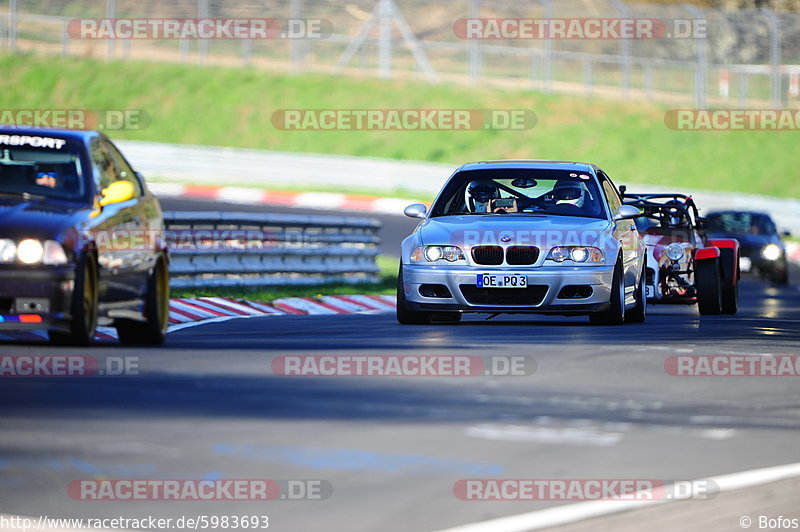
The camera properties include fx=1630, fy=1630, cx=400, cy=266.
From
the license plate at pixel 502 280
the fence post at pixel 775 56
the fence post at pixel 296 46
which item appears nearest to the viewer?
the license plate at pixel 502 280

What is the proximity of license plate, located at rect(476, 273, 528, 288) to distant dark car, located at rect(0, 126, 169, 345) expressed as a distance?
2.92 m

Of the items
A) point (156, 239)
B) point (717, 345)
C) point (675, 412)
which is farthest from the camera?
point (717, 345)

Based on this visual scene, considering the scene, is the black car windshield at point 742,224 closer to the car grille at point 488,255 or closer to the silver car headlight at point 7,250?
the car grille at point 488,255

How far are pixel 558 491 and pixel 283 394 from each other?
2644 millimetres

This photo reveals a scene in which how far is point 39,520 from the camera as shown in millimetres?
5250

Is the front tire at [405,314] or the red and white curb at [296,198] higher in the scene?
the red and white curb at [296,198]

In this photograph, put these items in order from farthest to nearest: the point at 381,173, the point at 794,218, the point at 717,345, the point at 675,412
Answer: the point at 381,173
the point at 794,218
the point at 717,345
the point at 675,412

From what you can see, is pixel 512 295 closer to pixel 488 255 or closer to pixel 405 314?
pixel 488 255

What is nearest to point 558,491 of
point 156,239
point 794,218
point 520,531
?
point 520,531

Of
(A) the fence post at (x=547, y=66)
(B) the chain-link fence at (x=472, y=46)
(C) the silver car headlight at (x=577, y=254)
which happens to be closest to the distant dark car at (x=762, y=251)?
(C) the silver car headlight at (x=577, y=254)

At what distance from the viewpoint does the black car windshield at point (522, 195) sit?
47.1ft

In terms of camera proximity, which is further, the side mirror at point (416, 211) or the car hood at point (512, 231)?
the side mirror at point (416, 211)

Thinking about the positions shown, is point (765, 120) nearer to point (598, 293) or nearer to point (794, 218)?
point (794, 218)

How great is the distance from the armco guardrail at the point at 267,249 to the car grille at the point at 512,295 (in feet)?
17.9
